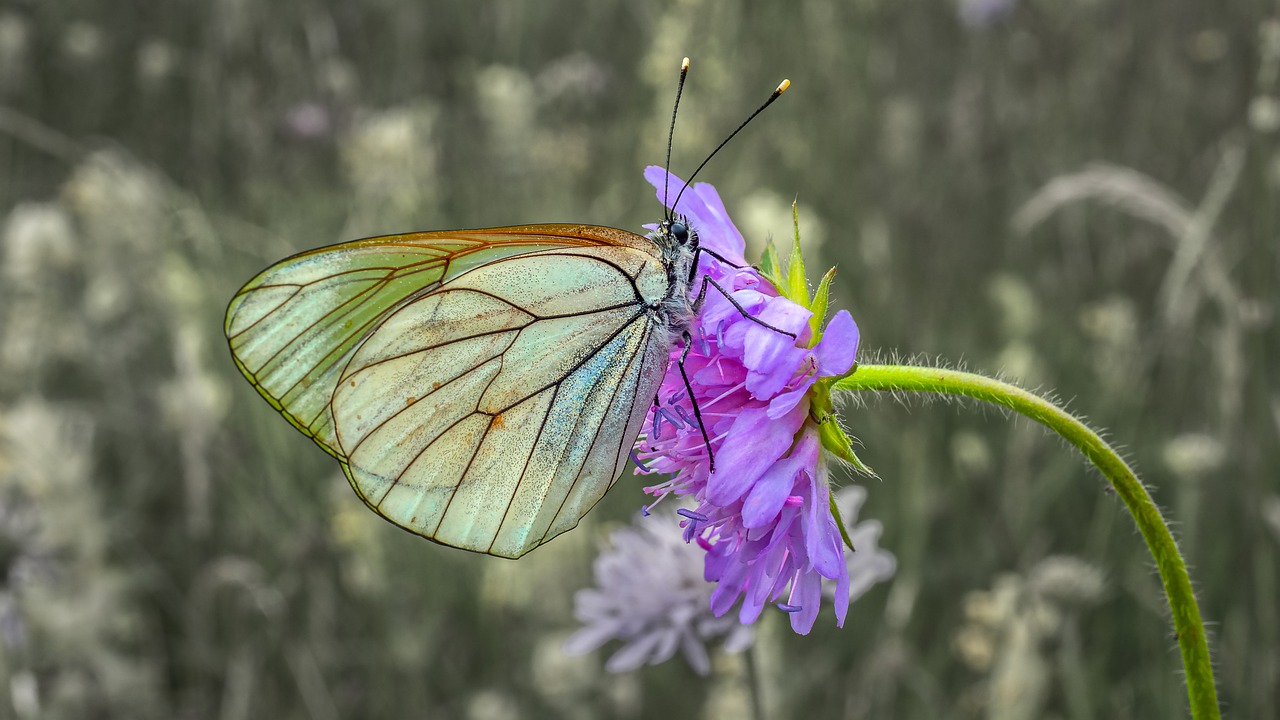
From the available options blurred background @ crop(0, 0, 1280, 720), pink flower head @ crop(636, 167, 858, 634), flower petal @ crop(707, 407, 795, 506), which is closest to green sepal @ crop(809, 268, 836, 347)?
pink flower head @ crop(636, 167, 858, 634)

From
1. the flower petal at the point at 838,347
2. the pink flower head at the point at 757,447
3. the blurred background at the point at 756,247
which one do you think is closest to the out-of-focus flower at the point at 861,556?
the blurred background at the point at 756,247

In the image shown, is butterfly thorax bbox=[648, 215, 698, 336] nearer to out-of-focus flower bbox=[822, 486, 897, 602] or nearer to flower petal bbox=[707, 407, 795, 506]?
flower petal bbox=[707, 407, 795, 506]

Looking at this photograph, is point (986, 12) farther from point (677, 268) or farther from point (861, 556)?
point (677, 268)

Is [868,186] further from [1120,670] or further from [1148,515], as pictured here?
[1148,515]

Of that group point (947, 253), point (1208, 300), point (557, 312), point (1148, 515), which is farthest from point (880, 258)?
point (1148, 515)

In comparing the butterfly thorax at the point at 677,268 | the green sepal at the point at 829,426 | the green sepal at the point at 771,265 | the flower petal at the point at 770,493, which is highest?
the butterfly thorax at the point at 677,268

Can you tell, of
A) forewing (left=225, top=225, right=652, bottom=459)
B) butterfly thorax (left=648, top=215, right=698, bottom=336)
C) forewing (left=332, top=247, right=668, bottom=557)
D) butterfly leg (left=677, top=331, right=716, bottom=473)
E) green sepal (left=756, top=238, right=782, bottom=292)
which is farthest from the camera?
forewing (left=225, top=225, right=652, bottom=459)

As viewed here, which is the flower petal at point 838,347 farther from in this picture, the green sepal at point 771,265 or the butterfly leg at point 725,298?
the green sepal at point 771,265
